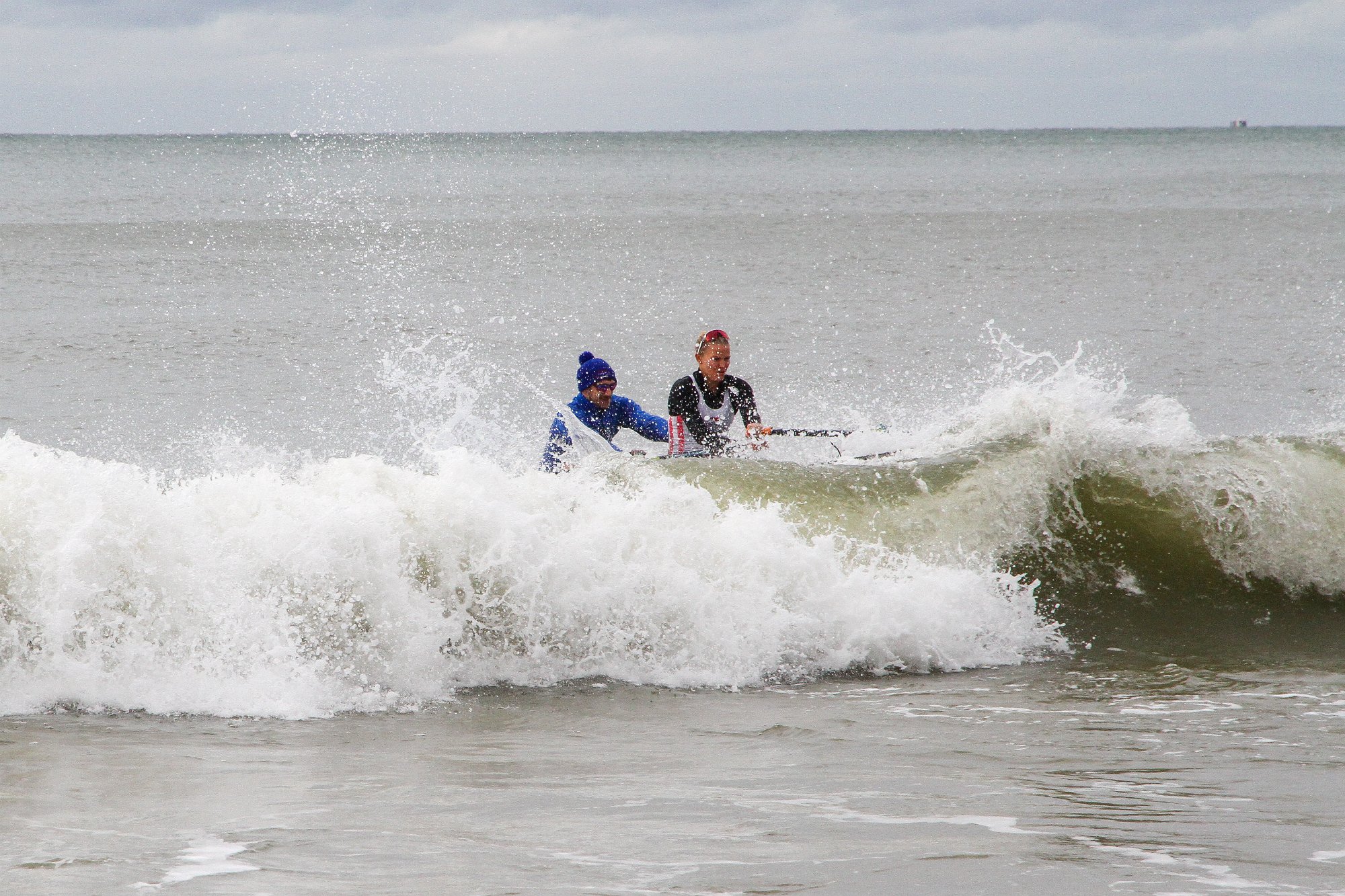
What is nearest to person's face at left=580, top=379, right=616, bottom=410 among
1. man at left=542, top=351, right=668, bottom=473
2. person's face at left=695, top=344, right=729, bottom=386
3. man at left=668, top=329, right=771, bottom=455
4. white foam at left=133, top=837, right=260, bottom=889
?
man at left=542, top=351, right=668, bottom=473

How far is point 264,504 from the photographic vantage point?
702 cm

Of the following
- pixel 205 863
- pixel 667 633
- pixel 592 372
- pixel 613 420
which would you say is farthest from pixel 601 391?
pixel 205 863

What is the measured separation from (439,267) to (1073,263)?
44.0 feet

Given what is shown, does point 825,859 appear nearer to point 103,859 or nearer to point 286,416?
point 103,859

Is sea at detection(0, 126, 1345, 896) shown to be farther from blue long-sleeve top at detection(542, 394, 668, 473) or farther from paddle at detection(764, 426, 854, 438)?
blue long-sleeve top at detection(542, 394, 668, 473)

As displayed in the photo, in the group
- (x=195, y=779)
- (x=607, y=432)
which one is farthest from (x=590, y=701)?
(x=607, y=432)

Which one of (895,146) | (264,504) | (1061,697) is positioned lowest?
(1061,697)

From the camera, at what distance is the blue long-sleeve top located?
9.06 m

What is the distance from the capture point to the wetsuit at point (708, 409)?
931 cm

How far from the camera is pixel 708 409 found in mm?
9406

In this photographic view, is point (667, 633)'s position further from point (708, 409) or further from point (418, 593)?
point (708, 409)

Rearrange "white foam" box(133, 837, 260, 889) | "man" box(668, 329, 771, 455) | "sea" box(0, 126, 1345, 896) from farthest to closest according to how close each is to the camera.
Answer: "man" box(668, 329, 771, 455), "sea" box(0, 126, 1345, 896), "white foam" box(133, 837, 260, 889)

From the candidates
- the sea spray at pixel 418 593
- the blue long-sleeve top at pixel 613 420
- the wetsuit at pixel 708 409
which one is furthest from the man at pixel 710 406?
the sea spray at pixel 418 593

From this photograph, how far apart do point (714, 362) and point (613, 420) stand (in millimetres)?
781
